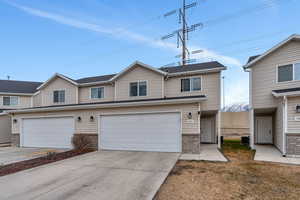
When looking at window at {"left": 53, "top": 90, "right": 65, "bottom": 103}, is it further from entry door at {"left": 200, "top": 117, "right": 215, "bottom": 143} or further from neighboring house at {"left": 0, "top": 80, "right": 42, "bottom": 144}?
entry door at {"left": 200, "top": 117, "right": 215, "bottom": 143}

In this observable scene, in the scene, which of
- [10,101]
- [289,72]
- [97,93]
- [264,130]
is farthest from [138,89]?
[10,101]

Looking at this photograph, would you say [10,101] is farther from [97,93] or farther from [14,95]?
[97,93]

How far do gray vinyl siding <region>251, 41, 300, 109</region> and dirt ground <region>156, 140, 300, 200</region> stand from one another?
16.7 feet

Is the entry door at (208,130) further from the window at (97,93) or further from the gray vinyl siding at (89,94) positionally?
the window at (97,93)

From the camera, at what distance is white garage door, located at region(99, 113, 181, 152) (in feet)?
30.8

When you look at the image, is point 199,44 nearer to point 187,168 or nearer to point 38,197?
point 187,168

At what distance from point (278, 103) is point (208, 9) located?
10.3m

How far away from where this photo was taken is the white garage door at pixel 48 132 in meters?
11.5

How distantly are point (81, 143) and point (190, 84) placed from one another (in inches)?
337

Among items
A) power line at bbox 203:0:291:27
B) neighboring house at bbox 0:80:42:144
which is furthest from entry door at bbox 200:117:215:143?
neighboring house at bbox 0:80:42:144

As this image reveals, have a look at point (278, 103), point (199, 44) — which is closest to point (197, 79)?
point (278, 103)

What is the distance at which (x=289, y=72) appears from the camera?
9820mm

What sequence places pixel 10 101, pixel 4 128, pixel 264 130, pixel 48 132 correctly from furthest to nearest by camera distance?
pixel 10 101 → pixel 4 128 → pixel 264 130 → pixel 48 132

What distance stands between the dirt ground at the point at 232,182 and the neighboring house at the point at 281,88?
2599 millimetres
